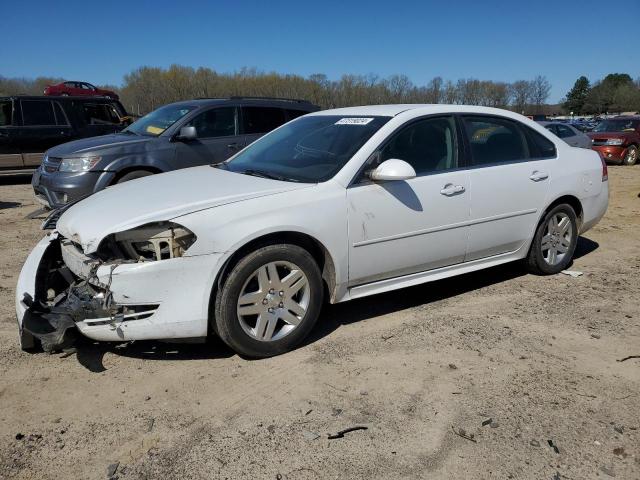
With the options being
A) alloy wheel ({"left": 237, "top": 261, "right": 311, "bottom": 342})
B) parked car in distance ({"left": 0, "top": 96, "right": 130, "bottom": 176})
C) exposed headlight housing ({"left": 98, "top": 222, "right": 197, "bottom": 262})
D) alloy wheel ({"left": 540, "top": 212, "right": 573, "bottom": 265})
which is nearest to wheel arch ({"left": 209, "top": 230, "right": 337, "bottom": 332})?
alloy wheel ({"left": 237, "top": 261, "right": 311, "bottom": 342})

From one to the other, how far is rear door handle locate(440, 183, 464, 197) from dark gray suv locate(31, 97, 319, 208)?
4.06 m

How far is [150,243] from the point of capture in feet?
10.8

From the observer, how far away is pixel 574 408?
118 inches

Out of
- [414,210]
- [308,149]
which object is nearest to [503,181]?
[414,210]

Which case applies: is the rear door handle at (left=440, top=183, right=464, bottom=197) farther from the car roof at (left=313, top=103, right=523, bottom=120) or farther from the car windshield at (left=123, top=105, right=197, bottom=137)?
the car windshield at (left=123, top=105, right=197, bottom=137)

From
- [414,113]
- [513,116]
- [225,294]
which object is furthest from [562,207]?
[225,294]

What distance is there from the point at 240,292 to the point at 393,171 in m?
1.32

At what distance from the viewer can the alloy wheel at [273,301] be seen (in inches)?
134

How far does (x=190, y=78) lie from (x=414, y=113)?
213 ft

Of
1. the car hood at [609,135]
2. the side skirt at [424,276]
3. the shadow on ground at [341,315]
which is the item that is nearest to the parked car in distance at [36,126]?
the shadow on ground at [341,315]

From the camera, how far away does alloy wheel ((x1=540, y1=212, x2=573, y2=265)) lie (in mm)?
5117

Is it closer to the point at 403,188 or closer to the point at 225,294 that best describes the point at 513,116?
the point at 403,188

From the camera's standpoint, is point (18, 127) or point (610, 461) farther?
point (18, 127)

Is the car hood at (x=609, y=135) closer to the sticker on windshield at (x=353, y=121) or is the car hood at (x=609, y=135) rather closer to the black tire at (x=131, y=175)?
the black tire at (x=131, y=175)
